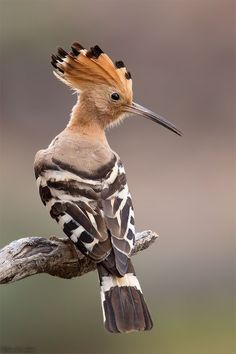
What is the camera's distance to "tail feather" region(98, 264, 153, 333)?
10.7 ft

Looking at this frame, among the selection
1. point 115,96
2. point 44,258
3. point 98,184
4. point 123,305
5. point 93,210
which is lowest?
point 123,305

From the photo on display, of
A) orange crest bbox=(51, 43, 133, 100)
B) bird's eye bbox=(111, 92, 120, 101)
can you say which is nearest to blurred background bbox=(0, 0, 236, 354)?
orange crest bbox=(51, 43, 133, 100)

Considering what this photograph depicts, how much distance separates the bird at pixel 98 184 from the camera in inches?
130

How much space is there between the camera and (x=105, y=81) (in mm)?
3932

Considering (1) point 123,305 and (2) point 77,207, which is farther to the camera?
(2) point 77,207

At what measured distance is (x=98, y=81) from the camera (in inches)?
155

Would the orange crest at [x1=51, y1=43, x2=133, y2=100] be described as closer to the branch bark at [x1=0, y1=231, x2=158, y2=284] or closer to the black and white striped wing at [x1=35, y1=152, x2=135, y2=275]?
the black and white striped wing at [x1=35, y1=152, x2=135, y2=275]

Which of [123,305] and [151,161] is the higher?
[151,161]

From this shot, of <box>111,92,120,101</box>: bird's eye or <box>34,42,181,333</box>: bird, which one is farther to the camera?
<box>111,92,120,101</box>: bird's eye

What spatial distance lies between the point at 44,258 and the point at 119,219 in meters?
0.26

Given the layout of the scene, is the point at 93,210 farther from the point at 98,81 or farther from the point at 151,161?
the point at 151,161

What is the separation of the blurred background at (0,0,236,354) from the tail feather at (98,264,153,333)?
1.00m

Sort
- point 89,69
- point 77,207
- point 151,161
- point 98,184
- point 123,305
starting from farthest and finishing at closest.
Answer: point 151,161, point 89,69, point 98,184, point 77,207, point 123,305

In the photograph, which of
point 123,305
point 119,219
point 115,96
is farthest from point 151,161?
point 123,305
